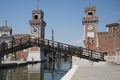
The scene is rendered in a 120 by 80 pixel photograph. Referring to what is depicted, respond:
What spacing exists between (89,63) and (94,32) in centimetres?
2753

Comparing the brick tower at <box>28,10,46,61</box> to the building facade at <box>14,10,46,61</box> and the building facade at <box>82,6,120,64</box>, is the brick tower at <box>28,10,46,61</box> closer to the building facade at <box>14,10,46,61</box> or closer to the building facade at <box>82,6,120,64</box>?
the building facade at <box>14,10,46,61</box>

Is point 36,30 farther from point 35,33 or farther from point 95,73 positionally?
point 95,73

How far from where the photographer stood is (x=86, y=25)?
50.8 metres

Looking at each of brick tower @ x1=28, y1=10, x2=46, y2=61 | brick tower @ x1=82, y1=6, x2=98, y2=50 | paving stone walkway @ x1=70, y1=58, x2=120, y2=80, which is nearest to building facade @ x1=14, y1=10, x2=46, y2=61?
brick tower @ x1=28, y1=10, x2=46, y2=61

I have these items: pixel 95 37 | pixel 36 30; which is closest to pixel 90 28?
pixel 95 37

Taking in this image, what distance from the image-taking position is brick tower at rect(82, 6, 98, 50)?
161ft

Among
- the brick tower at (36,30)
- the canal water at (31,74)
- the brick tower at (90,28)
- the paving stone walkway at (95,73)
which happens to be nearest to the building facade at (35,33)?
the brick tower at (36,30)

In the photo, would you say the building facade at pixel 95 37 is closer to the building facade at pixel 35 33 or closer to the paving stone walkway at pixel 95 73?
the building facade at pixel 35 33

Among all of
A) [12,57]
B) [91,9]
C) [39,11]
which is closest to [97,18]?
[91,9]

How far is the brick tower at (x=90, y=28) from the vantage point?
49.0 metres

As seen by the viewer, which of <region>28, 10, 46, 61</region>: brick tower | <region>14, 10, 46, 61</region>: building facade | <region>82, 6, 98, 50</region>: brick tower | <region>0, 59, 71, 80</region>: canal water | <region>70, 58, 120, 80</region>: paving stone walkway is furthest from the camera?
<region>14, 10, 46, 61</region>: building facade

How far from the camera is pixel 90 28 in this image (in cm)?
5031

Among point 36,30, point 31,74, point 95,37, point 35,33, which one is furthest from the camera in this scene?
point 36,30

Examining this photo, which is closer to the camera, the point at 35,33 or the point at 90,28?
the point at 90,28
